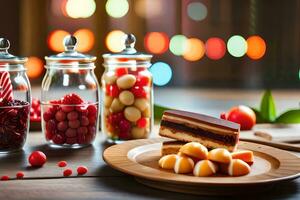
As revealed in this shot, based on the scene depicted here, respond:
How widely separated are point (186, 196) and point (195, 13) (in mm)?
3099

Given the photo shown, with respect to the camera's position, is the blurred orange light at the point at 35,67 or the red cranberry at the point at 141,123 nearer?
the red cranberry at the point at 141,123

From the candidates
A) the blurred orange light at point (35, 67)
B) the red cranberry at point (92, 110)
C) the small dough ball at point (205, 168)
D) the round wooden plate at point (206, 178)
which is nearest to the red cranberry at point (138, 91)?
the red cranberry at point (92, 110)

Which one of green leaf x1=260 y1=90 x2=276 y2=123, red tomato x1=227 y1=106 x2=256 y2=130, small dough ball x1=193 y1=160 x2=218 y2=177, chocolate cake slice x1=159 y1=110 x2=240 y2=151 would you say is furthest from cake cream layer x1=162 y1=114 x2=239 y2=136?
green leaf x1=260 y1=90 x2=276 y2=123

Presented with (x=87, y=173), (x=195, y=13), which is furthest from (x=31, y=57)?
(x=87, y=173)

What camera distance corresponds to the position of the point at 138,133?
142 centimetres

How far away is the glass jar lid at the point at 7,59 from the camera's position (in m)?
1.29

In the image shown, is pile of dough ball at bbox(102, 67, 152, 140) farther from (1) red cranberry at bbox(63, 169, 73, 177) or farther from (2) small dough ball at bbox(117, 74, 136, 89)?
(1) red cranberry at bbox(63, 169, 73, 177)

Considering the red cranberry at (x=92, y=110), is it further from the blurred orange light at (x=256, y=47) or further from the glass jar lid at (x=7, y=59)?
the blurred orange light at (x=256, y=47)

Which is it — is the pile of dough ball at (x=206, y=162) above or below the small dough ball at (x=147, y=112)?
below

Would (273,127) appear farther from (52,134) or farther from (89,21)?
(89,21)

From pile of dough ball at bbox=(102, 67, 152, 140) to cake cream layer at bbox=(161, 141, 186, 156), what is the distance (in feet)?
0.79

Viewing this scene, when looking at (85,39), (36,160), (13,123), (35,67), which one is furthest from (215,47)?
(36,160)

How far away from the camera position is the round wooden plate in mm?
958

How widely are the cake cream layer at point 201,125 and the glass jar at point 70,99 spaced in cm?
25
